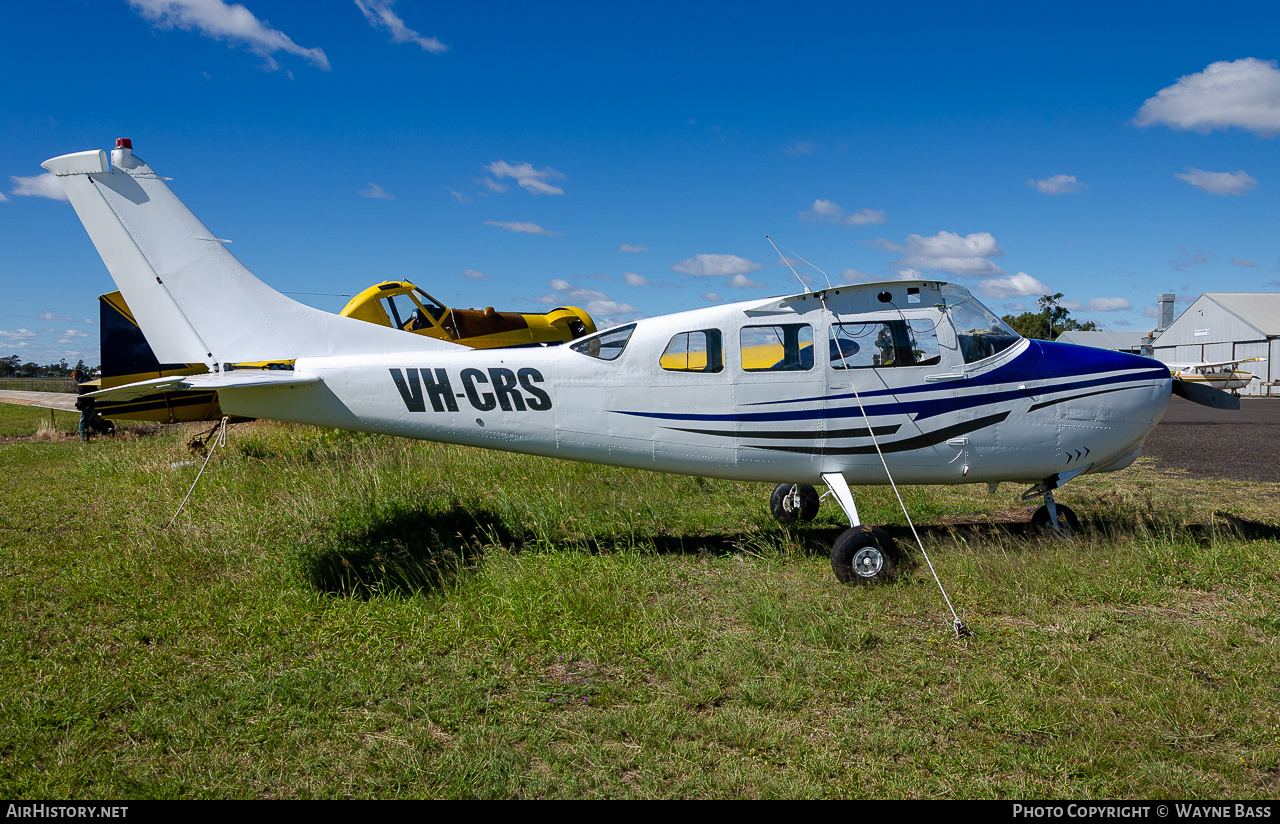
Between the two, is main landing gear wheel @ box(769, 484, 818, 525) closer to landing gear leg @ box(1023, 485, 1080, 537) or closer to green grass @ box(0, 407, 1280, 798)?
green grass @ box(0, 407, 1280, 798)

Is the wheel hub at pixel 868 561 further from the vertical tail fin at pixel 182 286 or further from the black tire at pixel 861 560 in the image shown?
the vertical tail fin at pixel 182 286

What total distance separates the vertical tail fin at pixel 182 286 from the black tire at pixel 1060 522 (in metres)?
6.22

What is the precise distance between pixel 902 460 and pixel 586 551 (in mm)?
3085

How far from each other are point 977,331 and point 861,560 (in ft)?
8.06

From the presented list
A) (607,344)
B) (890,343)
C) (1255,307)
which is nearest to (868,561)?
(890,343)

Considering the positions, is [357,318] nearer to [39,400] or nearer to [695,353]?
[39,400]

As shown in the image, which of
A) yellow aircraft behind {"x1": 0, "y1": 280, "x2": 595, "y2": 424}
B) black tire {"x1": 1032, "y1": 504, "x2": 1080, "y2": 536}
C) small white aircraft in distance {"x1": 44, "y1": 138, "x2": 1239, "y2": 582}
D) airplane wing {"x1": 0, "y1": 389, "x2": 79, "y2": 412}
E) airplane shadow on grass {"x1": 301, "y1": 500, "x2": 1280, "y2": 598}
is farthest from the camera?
airplane wing {"x1": 0, "y1": 389, "x2": 79, "y2": 412}

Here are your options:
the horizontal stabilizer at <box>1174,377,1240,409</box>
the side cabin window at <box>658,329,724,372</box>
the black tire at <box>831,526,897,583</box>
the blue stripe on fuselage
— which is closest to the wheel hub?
the black tire at <box>831,526,897,583</box>

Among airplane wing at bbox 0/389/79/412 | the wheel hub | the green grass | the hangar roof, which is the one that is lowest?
the green grass

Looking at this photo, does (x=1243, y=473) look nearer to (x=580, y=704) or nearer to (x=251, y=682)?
(x=580, y=704)

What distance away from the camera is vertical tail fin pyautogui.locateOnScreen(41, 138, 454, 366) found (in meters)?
6.37

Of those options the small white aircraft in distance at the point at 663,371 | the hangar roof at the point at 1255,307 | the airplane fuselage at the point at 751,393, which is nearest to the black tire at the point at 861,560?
the small white aircraft in distance at the point at 663,371

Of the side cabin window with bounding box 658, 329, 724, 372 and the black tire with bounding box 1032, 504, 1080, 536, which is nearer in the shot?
the side cabin window with bounding box 658, 329, 724, 372

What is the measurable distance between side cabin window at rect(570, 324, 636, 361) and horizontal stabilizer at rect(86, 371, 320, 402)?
2.35 metres
